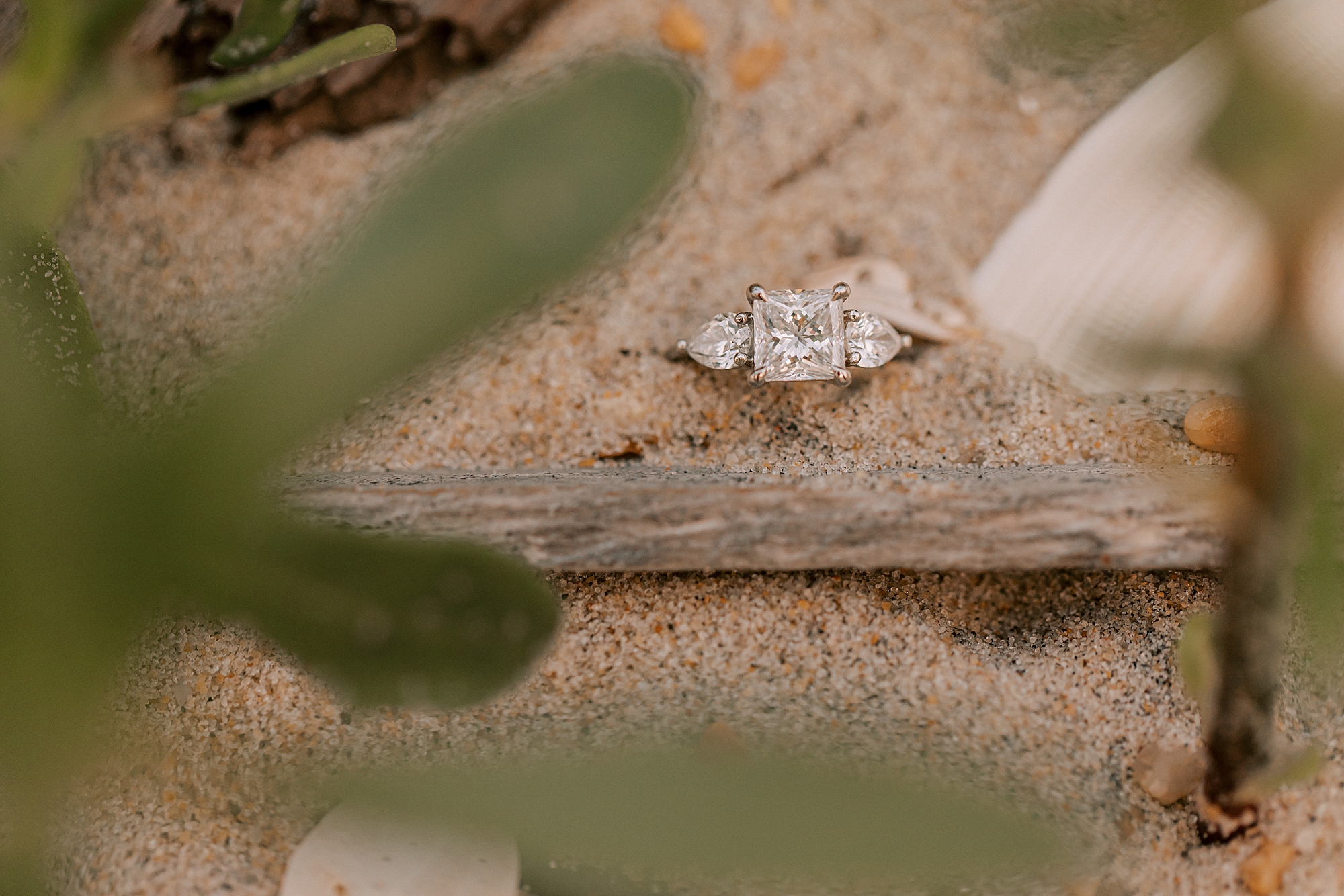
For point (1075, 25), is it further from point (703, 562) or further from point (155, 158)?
point (155, 158)

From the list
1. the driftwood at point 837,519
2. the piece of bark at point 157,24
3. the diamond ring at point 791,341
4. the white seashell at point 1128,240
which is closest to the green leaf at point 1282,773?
the driftwood at point 837,519

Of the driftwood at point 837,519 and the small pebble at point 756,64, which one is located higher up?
the small pebble at point 756,64

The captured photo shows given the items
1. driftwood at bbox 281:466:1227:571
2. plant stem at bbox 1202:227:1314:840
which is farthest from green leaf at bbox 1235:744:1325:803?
driftwood at bbox 281:466:1227:571

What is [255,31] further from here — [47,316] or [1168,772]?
[1168,772]

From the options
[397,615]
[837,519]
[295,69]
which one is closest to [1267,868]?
[837,519]

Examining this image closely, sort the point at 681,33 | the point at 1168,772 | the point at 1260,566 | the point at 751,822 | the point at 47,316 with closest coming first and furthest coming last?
the point at 751,822 → the point at 47,316 → the point at 1260,566 → the point at 1168,772 → the point at 681,33

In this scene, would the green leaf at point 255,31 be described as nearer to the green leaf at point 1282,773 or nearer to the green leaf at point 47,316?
the green leaf at point 47,316

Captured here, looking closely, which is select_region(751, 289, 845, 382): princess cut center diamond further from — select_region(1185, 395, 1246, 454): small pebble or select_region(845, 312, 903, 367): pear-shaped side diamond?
select_region(1185, 395, 1246, 454): small pebble
